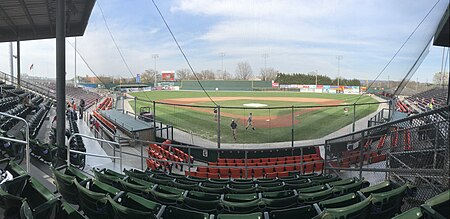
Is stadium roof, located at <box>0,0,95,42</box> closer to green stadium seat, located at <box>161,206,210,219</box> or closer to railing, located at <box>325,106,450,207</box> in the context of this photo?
green stadium seat, located at <box>161,206,210,219</box>

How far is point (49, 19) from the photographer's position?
18219mm

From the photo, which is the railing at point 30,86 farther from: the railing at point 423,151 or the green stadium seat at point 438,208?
the green stadium seat at point 438,208

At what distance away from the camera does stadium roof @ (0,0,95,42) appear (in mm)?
14797

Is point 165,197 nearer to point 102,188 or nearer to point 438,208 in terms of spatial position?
point 102,188

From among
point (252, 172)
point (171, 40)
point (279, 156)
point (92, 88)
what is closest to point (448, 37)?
point (252, 172)

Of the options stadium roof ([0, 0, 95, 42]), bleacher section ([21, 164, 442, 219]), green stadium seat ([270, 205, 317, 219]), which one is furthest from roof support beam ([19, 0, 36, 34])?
green stadium seat ([270, 205, 317, 219])

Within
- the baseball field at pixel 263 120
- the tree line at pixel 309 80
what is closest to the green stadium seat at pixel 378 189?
the baseball field at pixel 263 120

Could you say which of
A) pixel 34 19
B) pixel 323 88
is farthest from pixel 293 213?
pixel 323 88

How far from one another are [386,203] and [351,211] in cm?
57

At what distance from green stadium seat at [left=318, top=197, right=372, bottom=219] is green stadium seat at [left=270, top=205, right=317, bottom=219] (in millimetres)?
205

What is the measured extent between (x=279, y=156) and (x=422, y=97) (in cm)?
1286

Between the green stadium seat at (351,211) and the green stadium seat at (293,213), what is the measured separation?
0.21 metres

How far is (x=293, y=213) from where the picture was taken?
7.71 ft

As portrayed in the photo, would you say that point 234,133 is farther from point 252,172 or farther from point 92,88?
point 92,88
